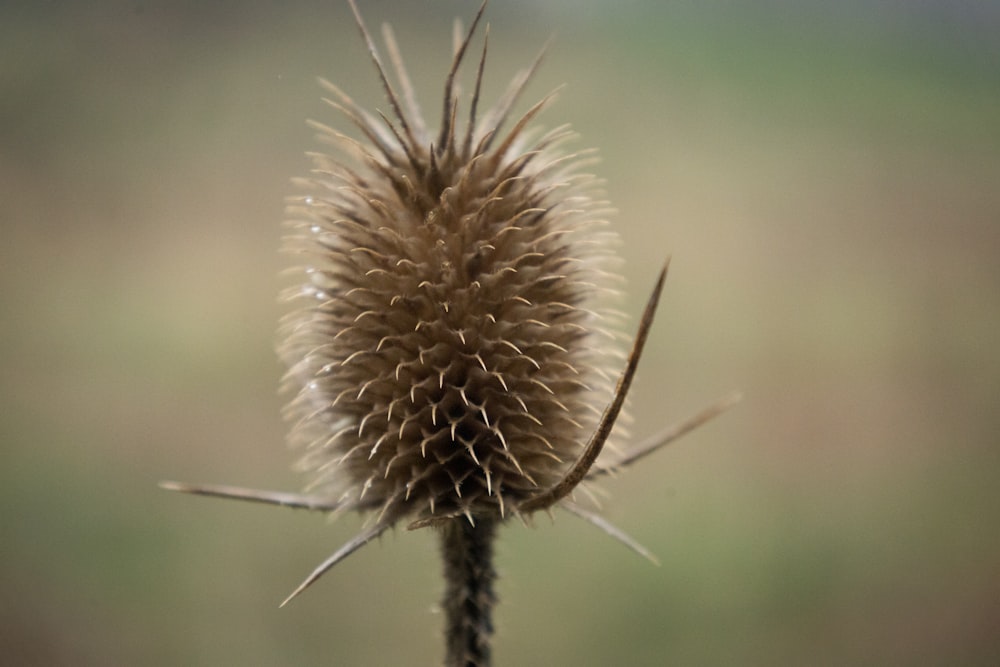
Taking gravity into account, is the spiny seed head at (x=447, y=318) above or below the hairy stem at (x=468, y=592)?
above

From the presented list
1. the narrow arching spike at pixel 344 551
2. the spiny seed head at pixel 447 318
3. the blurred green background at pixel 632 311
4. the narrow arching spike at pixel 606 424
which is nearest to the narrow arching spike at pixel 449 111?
the spiny seed head at pixel 447 318

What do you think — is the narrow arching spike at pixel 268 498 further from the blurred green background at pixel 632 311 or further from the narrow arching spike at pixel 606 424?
the blurred green background at pixel 632 311

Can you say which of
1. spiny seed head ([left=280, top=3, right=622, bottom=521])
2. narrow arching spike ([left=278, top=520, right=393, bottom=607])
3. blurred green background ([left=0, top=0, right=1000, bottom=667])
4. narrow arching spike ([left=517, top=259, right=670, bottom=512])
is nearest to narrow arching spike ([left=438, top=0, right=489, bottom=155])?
spiny seed head ([left=280, top=3, right=622, bottom=521])

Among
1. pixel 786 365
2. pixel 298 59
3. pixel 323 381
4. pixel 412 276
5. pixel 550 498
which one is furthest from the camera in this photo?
pixel 786 365

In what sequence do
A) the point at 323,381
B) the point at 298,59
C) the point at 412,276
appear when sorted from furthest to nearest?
1. the point at 298,59
2. the point at 323,381
3. the point at 412,276

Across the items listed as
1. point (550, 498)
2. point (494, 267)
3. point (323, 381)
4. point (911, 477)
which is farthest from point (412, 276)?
point (911, 477)

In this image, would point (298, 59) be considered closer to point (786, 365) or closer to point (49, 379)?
point (49, 379)
